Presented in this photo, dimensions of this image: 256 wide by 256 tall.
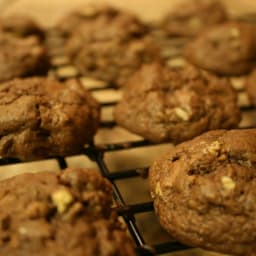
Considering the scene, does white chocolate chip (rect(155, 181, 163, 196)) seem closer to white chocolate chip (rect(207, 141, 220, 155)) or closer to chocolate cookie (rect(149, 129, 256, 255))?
chocolate cookie (rect(149, 129, 256, 255))

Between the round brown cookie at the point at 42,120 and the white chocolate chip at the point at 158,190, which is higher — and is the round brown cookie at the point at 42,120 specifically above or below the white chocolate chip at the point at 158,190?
above

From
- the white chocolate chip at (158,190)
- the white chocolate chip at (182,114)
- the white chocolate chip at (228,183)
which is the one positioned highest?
the white chocolate chip at (182,114)

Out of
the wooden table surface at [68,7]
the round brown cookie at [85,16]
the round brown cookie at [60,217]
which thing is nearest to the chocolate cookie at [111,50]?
the round brown cookie at [85,16]

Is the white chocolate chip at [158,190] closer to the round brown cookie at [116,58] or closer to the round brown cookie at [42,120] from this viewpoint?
the round brown cookie at [42,120]

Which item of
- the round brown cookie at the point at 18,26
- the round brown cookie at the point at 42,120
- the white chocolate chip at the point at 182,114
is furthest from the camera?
the round brown cookie at the point at 18,26

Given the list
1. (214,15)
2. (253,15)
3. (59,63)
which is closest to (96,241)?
(59,63)

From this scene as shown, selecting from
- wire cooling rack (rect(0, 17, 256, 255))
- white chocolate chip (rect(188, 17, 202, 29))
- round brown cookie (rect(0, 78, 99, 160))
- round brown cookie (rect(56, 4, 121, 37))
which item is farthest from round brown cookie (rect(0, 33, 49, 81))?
white chocolate chip (rect(188, 17, 202, 29))

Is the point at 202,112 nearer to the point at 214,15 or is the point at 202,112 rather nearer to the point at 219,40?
the point at 219,40
